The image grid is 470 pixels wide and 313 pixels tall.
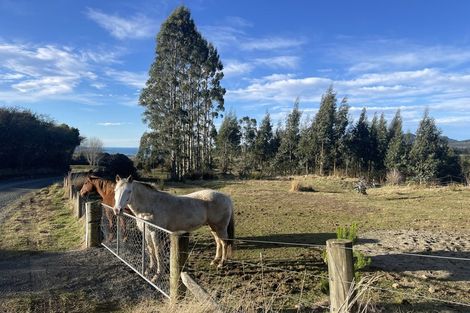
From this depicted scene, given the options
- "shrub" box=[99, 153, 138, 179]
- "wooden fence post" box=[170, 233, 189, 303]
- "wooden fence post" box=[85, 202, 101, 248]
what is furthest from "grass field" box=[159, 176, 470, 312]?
"shrub" box=[99, 153, 138, 179]

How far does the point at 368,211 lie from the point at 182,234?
1079 cm

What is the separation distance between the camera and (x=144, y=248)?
18.0 ft

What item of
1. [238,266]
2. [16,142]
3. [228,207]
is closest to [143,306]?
[238,266]

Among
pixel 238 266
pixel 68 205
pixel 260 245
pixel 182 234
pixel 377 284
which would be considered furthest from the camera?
pixel 68 205

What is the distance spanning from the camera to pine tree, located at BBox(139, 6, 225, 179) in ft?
99.2

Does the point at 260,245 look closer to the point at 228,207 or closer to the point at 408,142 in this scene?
the point at 228,207

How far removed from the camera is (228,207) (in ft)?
23.1

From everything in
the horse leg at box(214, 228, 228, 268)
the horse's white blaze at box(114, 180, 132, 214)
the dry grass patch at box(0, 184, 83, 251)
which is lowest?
the dry grass patch at box(0, 184, 83, 251)

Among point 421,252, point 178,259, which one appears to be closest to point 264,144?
point 421,252

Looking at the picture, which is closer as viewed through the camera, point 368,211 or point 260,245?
point 260,245

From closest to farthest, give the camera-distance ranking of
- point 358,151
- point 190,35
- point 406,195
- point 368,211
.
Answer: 1. point 368,211
2. point 406,195
3. point 190,35
4. point 358,151

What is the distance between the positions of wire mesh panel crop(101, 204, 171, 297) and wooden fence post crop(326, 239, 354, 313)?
216 centimetres

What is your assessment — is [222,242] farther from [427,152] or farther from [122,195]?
[427,152]

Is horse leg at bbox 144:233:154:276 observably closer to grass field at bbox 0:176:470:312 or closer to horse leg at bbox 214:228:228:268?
grass field at bbox 0:176:470:312
